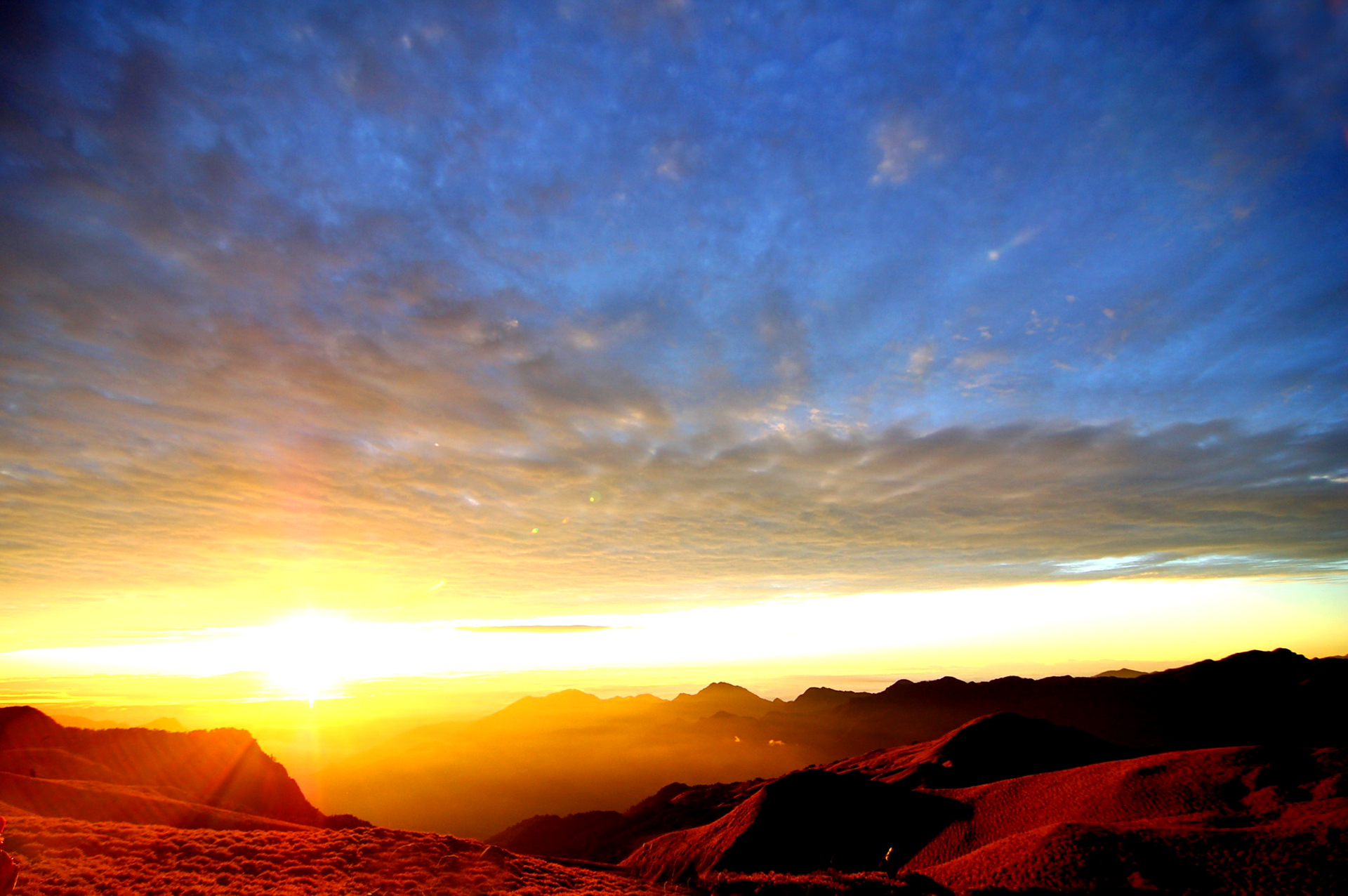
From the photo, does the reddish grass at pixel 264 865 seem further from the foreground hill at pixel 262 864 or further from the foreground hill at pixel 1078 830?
the foreground hill at pixel 1078 830

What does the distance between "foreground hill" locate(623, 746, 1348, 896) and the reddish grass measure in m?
17.6

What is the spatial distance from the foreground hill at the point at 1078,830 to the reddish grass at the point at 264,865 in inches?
692

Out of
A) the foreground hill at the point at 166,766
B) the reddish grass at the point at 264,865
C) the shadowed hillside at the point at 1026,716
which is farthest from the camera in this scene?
the shadowed hillside at the point at 1026,716

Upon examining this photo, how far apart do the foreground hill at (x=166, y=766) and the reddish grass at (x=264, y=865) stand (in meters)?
14.3

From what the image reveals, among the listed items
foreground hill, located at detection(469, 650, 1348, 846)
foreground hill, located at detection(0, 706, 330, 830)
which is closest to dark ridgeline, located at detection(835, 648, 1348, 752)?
foreground hill, located at detection(469, 650, 1348, 846)

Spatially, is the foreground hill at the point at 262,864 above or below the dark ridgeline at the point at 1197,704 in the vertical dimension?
above

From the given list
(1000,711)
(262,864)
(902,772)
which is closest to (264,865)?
(262,864)

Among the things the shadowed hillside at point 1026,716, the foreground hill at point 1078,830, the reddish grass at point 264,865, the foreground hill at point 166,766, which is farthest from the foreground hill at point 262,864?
the shadowed hillside at point 1026,716

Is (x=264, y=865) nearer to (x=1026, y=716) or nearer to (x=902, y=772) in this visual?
(x=902, y=772)

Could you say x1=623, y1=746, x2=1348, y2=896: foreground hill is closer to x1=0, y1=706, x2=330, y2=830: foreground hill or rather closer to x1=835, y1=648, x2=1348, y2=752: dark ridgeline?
x1=0, y1=706, x2=330, y2=830: foreground hill

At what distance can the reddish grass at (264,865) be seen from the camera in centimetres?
2419

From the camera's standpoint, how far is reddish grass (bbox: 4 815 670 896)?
24188 millimetres

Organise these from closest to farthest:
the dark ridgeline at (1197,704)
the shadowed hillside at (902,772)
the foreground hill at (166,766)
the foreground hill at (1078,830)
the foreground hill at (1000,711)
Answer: the foreground hill at (1078,830) → the foreground hill at (166,766) → the shadowed hillside at (902,772) → the foreground hill at (1000,711) → the dark ridgeline at (1197,704)

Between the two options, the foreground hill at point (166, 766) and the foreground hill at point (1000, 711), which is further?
the foreground hill at point (1000, 711)
